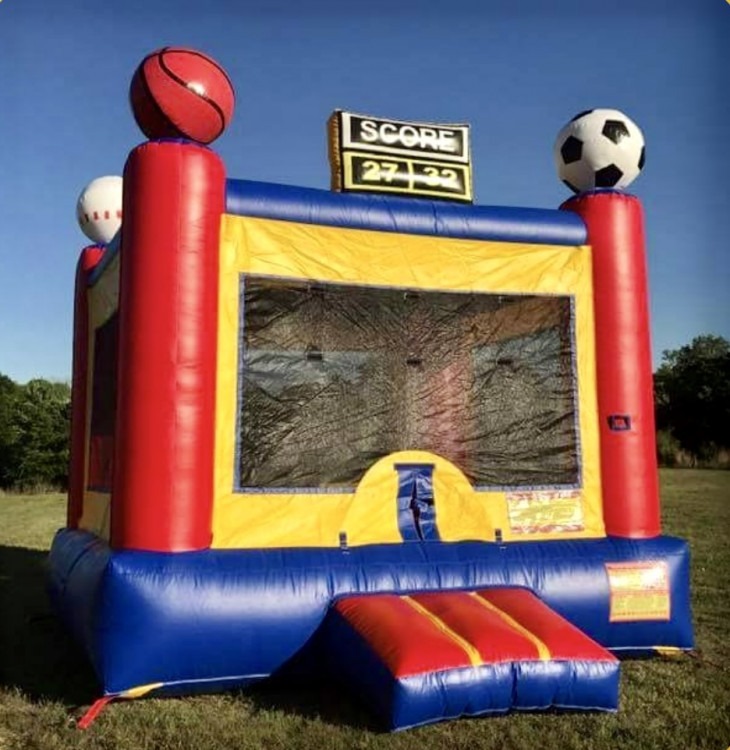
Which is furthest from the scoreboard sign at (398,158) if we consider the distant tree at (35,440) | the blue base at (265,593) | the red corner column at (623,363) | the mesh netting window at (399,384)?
the distant tree at (35,440)

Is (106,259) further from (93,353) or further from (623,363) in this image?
(623,363)

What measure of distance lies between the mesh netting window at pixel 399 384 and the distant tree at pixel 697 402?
17970 millimetres

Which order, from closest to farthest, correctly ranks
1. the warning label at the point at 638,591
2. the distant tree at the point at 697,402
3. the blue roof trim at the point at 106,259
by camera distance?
the warning label at the point at 638,591 < the blue roof trim at the point at 106,259 < the distant tree at the point at 697,402

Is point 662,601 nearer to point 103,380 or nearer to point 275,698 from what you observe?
point 275,698

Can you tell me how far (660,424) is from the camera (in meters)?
24.7

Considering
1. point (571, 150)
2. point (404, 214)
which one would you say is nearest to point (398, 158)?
point (404, 214)

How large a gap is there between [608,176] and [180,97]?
9.32 feet

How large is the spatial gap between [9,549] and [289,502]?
596cm

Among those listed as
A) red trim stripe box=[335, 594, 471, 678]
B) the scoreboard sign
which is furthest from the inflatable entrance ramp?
the scoreboard sign

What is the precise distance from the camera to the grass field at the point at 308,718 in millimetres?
3635

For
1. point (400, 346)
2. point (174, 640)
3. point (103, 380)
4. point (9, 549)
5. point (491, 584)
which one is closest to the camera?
point (174, 640)

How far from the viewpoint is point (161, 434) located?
14.4 ft

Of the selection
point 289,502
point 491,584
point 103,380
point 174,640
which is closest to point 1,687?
point 174,640

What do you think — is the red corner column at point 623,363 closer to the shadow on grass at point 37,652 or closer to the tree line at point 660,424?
the shadow on grass at point 37,652
